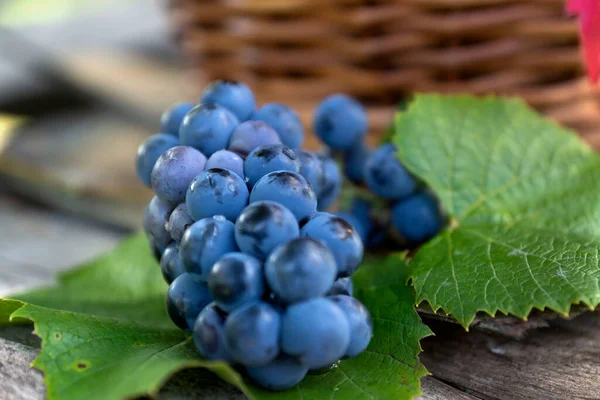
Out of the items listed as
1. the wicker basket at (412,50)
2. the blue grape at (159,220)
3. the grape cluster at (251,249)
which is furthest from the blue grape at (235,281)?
the wicker basket at (412,50)

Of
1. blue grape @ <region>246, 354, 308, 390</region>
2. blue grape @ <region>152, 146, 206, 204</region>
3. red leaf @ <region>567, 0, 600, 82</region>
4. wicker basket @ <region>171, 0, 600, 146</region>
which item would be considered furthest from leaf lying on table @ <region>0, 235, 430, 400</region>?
wicker basket @ <region>171, 0, 600, 146</region>

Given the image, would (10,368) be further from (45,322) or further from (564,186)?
(564,186)

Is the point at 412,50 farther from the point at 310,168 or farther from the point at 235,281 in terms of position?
the point at 235,281

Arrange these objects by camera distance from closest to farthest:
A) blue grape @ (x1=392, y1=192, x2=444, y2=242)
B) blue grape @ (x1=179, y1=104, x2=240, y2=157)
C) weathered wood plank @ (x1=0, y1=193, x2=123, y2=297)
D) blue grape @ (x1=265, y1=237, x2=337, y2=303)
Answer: blue grape @ (x1=265, y1=237, x2=337, y2=303) → blue grape @ (x1=179, y1=104, x2=240, y2=157) → blue grape @ (x1=392, y1=192, x2=444, y2=242) → weathered wood plank @ (x1=0, y1=193, x2=123, y2=297)

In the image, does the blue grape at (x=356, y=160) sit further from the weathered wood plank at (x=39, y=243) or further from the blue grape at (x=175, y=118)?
the weathered wood plank at (x=39, y=243)

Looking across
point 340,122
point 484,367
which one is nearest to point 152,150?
point 340,122

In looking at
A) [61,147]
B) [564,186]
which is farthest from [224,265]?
[61,147]

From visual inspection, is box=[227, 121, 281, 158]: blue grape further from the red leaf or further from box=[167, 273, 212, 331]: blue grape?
the red leaf
